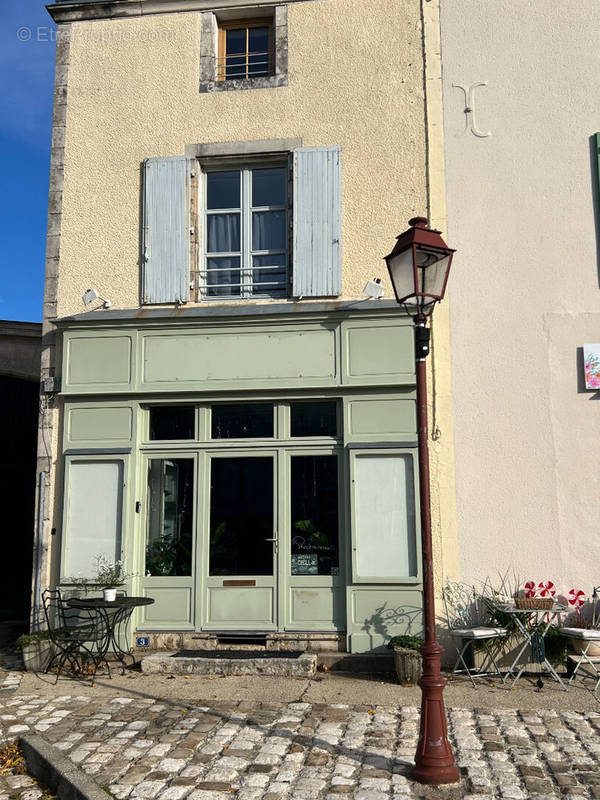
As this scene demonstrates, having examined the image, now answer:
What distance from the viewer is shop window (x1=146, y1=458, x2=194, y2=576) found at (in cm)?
791

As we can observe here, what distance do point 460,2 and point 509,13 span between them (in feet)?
1.78

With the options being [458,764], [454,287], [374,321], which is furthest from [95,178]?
[458,764]

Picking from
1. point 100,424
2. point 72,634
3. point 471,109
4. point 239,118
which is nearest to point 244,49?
point 239,118

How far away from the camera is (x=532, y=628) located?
6.81 m

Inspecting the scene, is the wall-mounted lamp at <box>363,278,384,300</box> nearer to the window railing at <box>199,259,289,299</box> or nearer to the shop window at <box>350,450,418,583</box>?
the window railing at <box>199,259,289,299</box>

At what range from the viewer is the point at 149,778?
14.8 ft

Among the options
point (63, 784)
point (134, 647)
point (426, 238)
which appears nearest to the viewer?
point (63, 784)

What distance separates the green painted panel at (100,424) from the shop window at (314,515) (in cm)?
182

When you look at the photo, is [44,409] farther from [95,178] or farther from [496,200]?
[496,200]

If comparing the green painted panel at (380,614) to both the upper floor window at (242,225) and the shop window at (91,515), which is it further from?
the upper floor window at (242,225)

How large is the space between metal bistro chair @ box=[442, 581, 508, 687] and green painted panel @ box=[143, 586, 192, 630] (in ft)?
8.44

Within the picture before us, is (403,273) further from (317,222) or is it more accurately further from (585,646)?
(585,646)

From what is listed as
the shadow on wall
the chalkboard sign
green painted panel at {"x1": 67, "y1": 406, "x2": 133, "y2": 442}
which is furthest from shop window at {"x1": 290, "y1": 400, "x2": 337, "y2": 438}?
the shadow on wall

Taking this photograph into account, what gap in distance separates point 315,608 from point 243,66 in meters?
6.10
